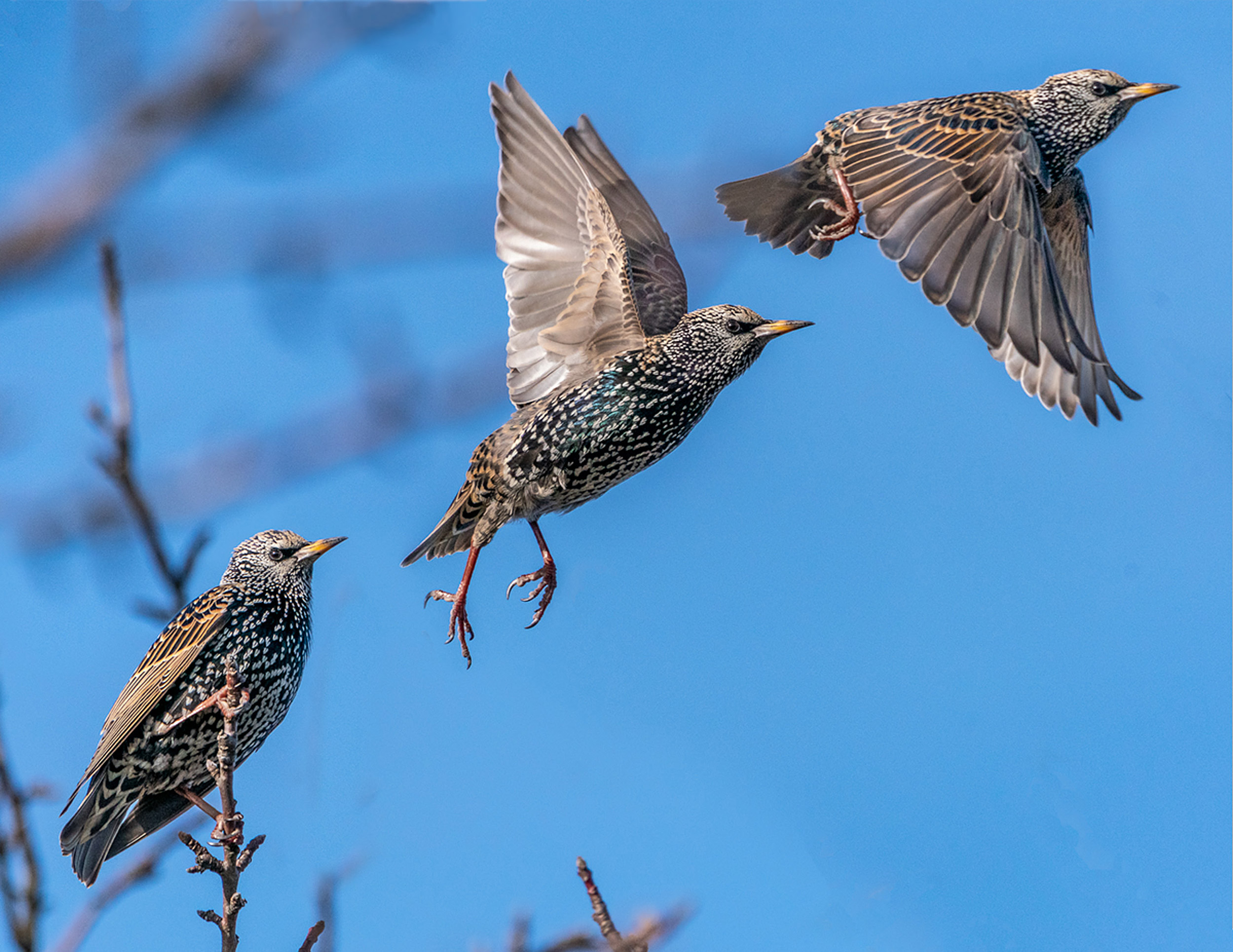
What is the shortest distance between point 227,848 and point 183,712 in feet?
4.66

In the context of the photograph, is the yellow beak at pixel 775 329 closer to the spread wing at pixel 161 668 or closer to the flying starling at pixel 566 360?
the flying starling at pixel 566 360

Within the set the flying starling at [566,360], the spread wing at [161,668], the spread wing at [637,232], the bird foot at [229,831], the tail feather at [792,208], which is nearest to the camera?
the bird foot at [229,831]

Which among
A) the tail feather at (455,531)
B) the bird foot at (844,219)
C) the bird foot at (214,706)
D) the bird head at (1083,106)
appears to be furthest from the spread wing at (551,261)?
the bird head at (1083,106)

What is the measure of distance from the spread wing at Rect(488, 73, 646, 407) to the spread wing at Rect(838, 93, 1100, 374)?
1.03 m

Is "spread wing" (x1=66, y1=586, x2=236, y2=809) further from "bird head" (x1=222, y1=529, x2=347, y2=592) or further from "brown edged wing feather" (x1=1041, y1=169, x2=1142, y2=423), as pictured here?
"brown edged wing feather" (x1=1041, y1=169, x2=1142, y2=423)

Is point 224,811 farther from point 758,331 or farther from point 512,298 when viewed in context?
point 758,331

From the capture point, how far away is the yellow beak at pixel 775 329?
18.6 ft

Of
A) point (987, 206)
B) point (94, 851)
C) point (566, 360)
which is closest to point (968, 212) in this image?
point (987, 206)

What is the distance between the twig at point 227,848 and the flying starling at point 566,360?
1.37m

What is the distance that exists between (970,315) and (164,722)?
3222 mm

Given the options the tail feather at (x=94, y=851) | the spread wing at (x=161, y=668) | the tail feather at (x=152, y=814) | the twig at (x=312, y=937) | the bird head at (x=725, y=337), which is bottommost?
the twig at (x=312, y=937)

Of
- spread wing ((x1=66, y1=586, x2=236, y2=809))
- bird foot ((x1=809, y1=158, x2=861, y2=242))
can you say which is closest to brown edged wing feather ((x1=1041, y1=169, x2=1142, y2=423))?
bird foot ((x1=809, y1=158, x2=861, y2=242))

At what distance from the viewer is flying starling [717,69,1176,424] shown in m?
4.76

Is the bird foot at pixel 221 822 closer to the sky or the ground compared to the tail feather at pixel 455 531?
closer to the ground
